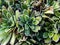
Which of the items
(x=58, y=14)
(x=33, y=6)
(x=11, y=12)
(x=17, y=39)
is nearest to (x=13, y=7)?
(x=11, y=12)

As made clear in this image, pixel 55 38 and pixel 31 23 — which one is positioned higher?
pixel 31 23

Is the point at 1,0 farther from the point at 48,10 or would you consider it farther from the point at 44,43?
the point at 44,43

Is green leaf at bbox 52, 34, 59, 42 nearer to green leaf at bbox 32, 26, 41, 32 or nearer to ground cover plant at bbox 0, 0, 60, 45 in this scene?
ground cover plant at bbox 0, 0, 60, 45

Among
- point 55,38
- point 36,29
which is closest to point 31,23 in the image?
point 36,29

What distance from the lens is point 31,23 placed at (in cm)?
265

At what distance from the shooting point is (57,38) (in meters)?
2.63

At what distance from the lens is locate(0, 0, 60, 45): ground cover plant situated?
262cm

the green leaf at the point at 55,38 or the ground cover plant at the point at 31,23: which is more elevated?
the ground cover plant at the point at 31,23

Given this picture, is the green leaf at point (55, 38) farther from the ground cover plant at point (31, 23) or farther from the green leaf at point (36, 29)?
the green leaf at point (36, 29)

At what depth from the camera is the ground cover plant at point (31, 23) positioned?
262 cm

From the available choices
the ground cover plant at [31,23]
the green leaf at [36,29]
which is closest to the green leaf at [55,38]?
the ground cover plant at [31,23]

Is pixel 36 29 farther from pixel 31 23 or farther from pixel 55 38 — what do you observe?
pixel 55 38

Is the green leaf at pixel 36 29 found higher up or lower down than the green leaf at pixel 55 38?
higher up

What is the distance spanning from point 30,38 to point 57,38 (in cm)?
39
